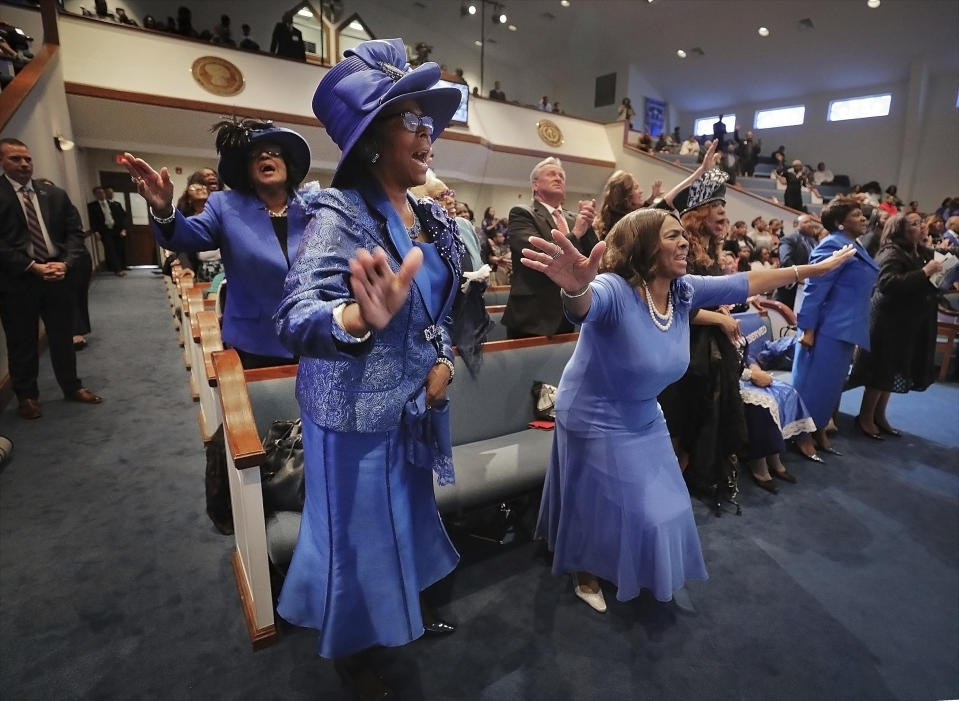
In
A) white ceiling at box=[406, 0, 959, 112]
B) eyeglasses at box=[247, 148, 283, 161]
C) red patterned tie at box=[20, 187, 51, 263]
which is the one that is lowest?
red patterned tie at box=[20, 187, 51, 263]

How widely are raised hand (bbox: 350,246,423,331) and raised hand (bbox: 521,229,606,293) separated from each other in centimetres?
55

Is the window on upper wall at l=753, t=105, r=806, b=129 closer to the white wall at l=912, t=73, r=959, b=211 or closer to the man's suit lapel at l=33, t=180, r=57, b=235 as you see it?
the white wall at l=912, t=73, r=959, b=211

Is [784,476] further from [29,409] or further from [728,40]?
[728,40]

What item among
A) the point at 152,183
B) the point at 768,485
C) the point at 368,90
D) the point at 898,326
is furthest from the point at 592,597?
the point at 898,326

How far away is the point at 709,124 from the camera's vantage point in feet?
58.2

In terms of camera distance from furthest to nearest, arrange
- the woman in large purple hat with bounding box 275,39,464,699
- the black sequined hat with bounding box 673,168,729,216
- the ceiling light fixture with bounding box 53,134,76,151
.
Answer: the ceiling light fixture with bounding box 53,134,76,151 < the black sequined hat with bounding box 673,168,729,216 < the woman in large purple hat with bounding box 275,39,464,699

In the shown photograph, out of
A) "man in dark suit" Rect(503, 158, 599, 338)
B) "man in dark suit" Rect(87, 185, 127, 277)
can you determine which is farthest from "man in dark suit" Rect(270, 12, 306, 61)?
"man in dark suit" Rect(503, 158, 599, 338)

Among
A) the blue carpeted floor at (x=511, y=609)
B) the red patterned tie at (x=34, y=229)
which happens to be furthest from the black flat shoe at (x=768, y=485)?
the red patterned tie at (x=34, y=229)

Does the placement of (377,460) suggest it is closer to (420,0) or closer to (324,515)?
(324,515)

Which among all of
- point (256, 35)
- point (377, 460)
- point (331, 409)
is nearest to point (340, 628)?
point (377, 460)

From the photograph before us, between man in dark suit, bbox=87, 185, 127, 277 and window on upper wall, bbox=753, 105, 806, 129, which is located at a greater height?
window on upper wall, bbox=753, 105, 806, 129

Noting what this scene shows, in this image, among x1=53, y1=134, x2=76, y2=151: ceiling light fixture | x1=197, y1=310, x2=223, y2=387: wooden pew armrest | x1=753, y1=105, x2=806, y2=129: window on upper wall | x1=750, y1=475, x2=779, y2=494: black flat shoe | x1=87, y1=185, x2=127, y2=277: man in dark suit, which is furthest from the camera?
x1=753, y1=105, x2=806, y2=129: window on upper wall

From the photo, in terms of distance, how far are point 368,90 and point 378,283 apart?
1.60ft

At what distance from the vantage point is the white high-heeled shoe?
1999 millimetres
